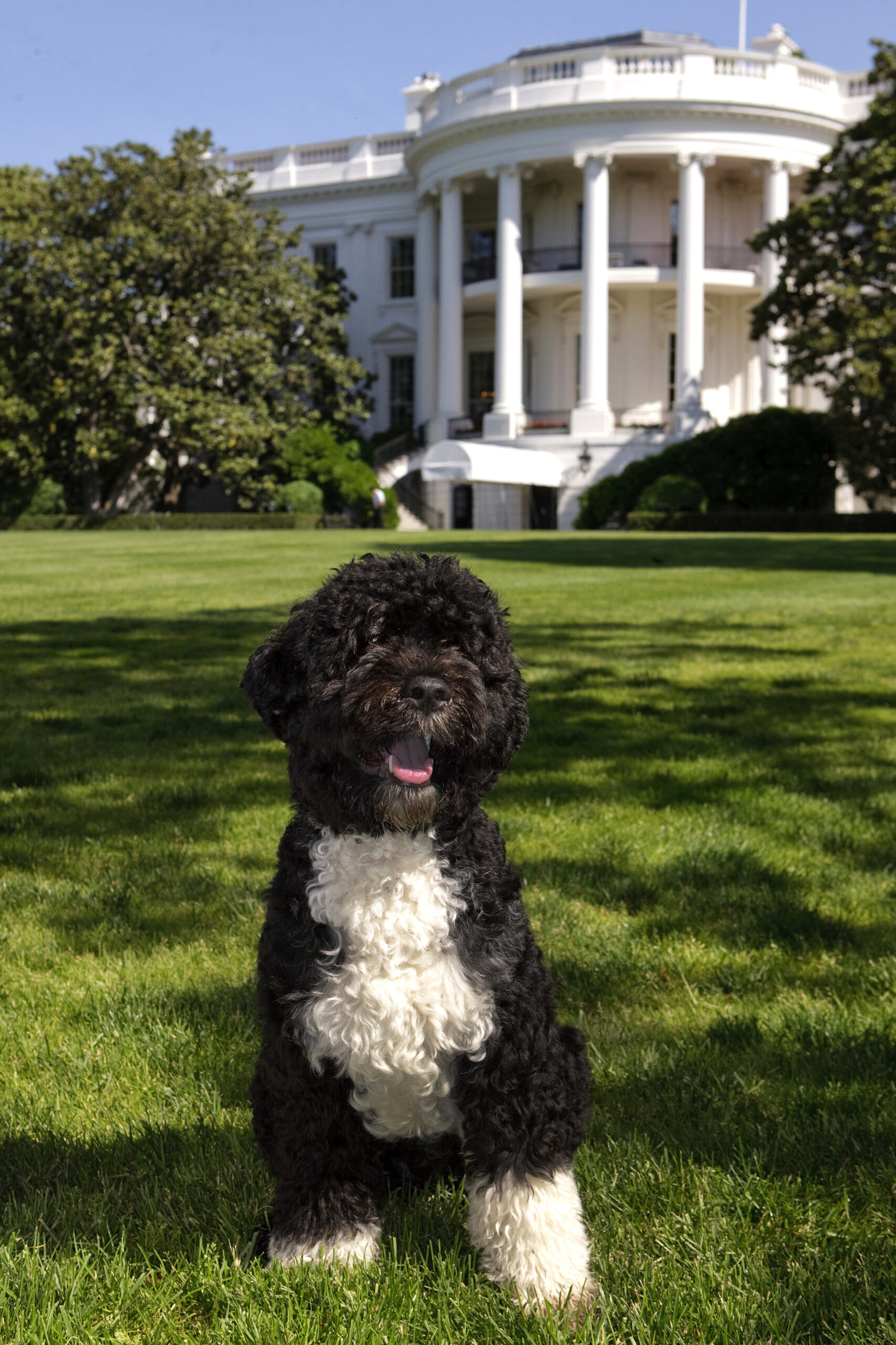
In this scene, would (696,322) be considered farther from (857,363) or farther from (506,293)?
(857,363)

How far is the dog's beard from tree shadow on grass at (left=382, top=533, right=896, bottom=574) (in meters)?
15.3

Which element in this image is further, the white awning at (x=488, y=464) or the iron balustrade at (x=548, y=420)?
the iron balustrade at (x=548, y=420)

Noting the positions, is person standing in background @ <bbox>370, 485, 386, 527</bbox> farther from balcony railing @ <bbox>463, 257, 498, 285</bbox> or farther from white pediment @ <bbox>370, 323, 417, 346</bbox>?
white pediment @ <bbox>370, 323, 417, 346</bbox>

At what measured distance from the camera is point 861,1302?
7.22 ft

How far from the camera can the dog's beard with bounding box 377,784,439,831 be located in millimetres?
2211

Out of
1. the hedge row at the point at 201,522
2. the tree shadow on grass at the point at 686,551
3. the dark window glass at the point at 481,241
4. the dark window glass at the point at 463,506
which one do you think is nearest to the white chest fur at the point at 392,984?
the tree shadow on grass at the point at 686,551

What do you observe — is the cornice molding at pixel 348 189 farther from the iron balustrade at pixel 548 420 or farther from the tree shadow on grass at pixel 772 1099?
the tree shadow on grass at pixel 772 1099

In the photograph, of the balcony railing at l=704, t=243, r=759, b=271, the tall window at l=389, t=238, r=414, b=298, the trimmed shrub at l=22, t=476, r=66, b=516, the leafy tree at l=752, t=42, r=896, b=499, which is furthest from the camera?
the tall window at l=389, t=238, r=414, b=298

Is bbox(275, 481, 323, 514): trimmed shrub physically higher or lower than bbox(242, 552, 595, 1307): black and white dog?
higher

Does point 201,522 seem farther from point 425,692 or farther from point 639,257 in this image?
point 425,692

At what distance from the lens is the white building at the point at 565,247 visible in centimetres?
3988

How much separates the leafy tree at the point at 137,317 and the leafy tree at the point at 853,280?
17.6m

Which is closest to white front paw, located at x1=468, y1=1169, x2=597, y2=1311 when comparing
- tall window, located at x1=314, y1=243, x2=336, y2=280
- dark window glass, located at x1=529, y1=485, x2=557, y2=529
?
dark window glass, located at x1=529, y1=485, x2=557, y2=529

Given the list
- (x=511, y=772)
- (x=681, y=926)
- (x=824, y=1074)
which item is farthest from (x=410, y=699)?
(x=511, y=772)
